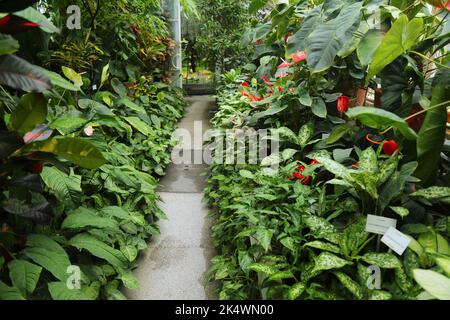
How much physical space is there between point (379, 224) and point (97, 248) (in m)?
1.12

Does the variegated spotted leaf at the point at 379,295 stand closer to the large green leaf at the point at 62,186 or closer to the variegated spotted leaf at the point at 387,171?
the variegated spotted leaf at the point at 387,171

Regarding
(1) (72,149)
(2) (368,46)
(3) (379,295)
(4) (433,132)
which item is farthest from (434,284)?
(1) (72,149)

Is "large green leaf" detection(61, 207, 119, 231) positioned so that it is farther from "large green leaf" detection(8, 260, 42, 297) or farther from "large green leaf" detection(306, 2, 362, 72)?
"large green leaf" detection(306, 2, 362, 72)

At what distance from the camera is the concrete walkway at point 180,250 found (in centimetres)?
185

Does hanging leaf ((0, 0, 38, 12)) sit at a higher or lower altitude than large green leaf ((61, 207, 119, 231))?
higher

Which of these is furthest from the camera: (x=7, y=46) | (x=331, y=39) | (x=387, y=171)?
(x=331, y=39)

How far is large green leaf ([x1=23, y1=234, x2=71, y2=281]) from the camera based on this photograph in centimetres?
124

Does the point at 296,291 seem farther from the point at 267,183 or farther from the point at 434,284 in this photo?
the point at 267,183

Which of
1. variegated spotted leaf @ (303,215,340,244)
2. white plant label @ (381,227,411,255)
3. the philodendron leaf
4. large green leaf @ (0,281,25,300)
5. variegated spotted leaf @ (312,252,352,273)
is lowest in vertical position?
large green leaf @ (0,281,25,300)

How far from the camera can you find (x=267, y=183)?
179cm

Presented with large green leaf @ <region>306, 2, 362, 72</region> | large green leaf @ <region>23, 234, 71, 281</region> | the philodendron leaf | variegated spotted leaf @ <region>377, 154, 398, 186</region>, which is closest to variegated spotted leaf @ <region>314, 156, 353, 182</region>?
variegated spotted leaf @ <region>377, 154, 398, 186</region>

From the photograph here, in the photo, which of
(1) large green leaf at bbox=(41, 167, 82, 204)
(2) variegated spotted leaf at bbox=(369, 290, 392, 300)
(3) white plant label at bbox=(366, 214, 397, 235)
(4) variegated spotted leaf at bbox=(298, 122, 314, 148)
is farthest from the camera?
(4) variegated spotted leaf at bbox=(298, 122, 314, 148)

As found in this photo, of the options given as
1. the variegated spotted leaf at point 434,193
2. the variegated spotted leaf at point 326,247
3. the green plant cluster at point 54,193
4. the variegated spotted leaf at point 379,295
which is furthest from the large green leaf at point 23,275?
the variegated spotted leaf at point 434,193
